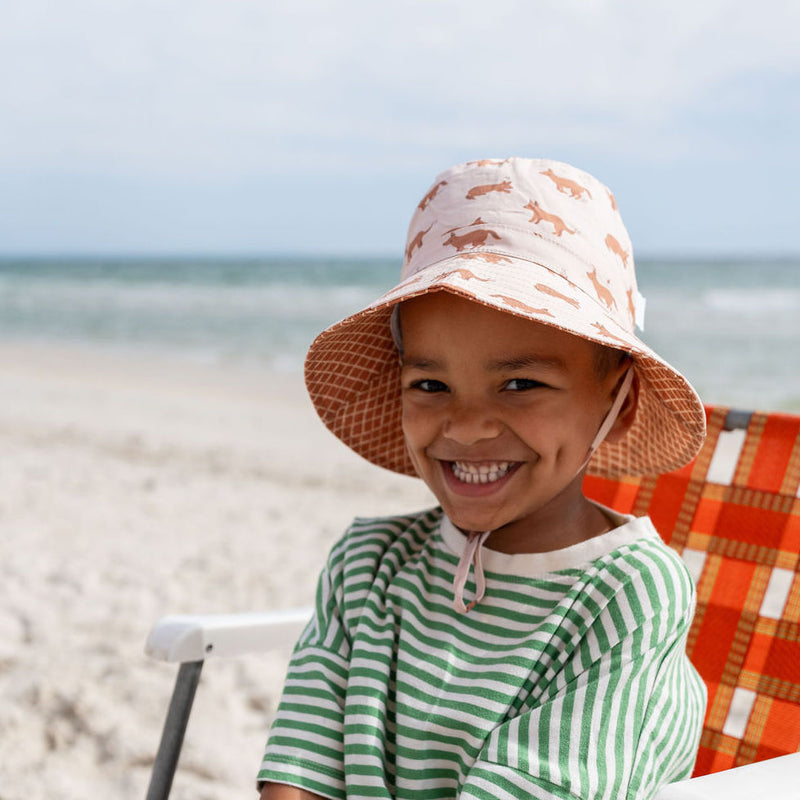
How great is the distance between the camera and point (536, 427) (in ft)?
3.50

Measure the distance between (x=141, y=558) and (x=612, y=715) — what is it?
114 inches

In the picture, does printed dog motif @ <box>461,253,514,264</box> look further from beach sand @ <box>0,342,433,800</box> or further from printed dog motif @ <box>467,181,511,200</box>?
beach sand @ <box>0,342,433,800</box>

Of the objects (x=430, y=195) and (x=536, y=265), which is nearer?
(x=536, y=265)

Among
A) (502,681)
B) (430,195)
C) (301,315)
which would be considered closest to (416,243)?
(430,195)

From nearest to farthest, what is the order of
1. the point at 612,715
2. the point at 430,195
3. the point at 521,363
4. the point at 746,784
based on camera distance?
the point at 746,784 → the point at 612,715 → the point at 521,363 → the point at 430,195

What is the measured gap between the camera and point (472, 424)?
107 cm

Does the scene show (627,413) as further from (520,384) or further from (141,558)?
(141,558)

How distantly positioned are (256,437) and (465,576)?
532 centimetres

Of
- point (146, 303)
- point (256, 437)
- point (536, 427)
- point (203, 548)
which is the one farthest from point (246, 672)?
point (146, 303)

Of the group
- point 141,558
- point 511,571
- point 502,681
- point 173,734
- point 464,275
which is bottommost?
point 141,558

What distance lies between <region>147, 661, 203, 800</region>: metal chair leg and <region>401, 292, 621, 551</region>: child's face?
508mm

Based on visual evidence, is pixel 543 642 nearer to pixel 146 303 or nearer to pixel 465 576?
pixel 465 576

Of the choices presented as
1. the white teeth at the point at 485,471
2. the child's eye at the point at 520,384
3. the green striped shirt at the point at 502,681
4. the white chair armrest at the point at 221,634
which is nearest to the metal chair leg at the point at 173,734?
the white chair armrest at the point at 221,634

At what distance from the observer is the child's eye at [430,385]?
1148 mm
